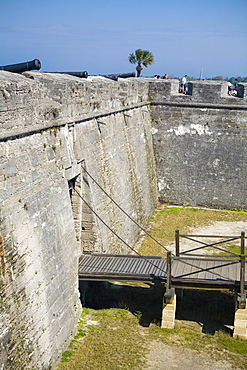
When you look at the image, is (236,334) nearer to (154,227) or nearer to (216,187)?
(154,227)

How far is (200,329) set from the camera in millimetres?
8586

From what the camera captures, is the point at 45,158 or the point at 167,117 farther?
the point at 167,117

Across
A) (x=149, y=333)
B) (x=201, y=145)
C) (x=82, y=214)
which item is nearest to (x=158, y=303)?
(x=149, y=333)

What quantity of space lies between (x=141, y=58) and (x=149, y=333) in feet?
57.5

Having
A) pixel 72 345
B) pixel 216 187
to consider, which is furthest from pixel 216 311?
pixel 216 187

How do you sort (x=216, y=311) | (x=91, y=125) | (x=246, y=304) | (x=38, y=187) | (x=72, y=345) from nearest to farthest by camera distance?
(x=38, y=187) < (x=72, y=345) < (x=246, y=304) < (x=216, y=311) < (x=91, y=125)

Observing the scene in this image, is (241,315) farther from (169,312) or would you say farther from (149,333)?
(149,333)

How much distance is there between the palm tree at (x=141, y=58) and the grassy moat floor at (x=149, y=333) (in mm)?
15577

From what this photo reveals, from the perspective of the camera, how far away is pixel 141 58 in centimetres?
2361

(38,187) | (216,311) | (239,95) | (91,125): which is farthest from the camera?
(239,95)

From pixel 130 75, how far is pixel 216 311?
981 cm

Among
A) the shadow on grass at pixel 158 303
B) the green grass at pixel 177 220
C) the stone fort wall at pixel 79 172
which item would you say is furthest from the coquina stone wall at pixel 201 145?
the shadow on grass at pixel 158 303

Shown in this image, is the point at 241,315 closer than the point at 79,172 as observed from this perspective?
Yes

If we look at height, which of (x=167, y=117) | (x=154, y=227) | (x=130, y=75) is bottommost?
(x=154, y=227)
